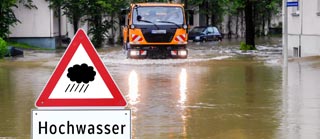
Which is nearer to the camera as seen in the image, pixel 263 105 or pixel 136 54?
pixel 263 105

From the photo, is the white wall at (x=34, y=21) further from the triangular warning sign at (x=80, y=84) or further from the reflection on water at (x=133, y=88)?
the triangular warning sign at (x=80, y=84)

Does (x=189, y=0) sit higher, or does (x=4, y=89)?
(x=189, y=0)

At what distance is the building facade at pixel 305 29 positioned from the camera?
2761 cm

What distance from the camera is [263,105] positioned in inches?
516

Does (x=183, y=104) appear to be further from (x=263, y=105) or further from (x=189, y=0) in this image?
(x=189, y=0)

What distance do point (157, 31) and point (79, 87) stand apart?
2470cm

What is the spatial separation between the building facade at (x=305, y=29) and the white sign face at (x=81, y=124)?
23.3m

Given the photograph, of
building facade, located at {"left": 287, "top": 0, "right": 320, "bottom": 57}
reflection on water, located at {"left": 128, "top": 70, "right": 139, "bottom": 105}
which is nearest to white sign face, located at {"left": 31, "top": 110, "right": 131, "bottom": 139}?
reflection on water, located at {"left": 128, "top": 70, "right": 139, "bottom": 105}

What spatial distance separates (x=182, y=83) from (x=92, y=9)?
2990cm

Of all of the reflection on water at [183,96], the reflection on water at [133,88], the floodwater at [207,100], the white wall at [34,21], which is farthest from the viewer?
the white wall at [34,21]

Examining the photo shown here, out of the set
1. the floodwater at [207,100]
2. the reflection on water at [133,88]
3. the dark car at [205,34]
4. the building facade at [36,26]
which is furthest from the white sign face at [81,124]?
the dark car at [205,34]

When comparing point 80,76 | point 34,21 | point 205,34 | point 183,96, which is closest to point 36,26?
point 34,21

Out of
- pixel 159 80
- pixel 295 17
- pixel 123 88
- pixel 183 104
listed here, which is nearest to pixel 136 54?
pixel 295 17

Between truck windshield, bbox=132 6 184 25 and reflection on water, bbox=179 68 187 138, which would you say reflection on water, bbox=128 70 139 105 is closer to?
reflection on water, bbox=179 68 187 138
